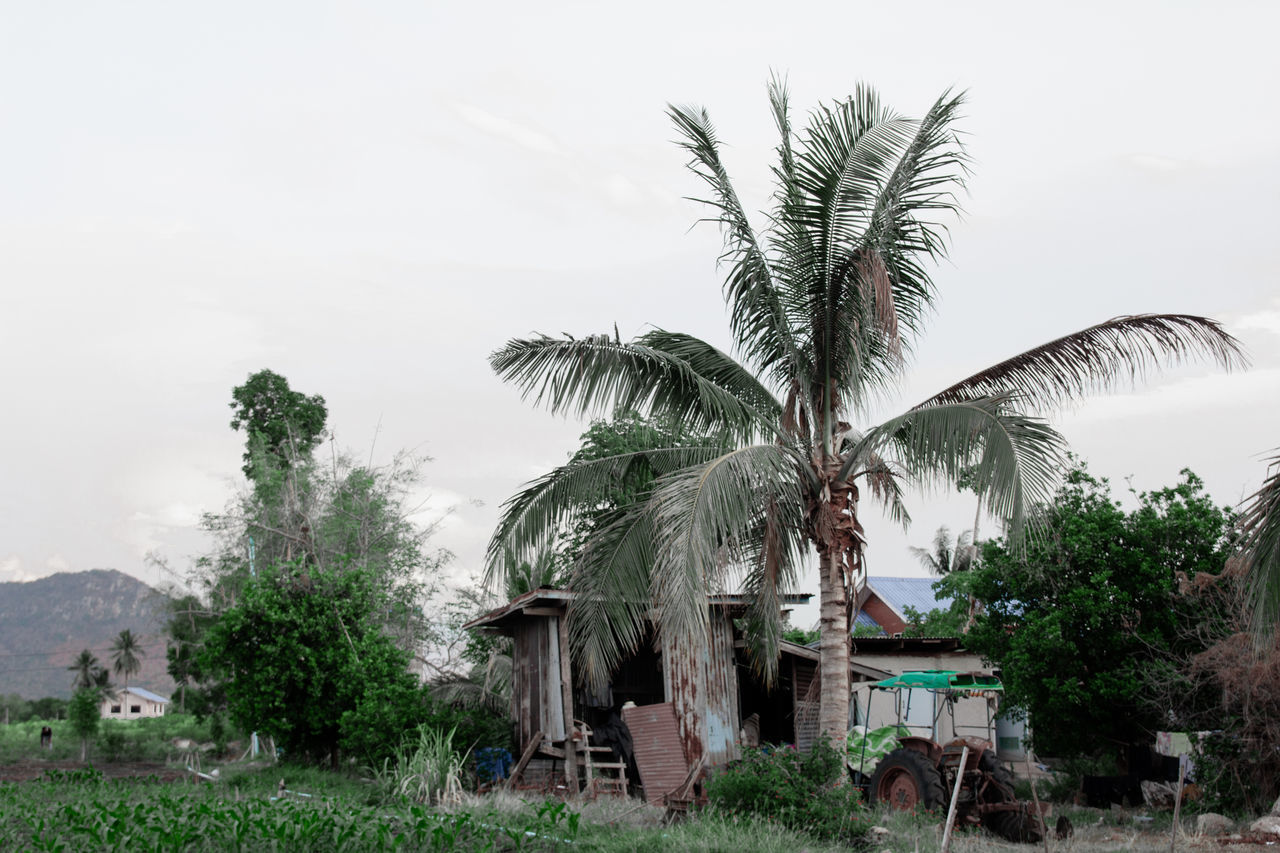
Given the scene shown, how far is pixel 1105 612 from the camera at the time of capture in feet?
54.1

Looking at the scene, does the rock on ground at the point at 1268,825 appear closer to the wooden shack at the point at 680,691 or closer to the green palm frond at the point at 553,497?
the wooden shack at the point at 680,691

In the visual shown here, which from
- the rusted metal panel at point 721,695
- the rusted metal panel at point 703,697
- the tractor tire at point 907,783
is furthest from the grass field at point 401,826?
the rusted metal panel at point 721,695

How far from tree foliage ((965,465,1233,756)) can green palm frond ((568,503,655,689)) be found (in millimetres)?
6676

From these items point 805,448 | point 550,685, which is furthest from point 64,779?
point 805,448

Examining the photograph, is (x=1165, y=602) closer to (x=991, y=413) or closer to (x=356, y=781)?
(x=991, y=413)

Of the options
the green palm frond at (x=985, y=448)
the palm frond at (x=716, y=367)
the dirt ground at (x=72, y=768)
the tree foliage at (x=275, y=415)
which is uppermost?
the tree foliage at (x=275, y=415)

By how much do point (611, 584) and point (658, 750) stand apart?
4576 millimetres

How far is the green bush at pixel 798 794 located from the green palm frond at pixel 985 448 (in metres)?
3.12

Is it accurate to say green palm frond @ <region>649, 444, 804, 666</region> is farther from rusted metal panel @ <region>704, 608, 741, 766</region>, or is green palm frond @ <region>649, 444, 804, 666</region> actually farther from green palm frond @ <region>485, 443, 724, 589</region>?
rusted metal panel @ <region>704, 608, 741, 766</region>

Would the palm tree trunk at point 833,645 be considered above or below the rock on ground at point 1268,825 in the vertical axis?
above

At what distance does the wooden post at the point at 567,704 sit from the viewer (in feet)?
53.3

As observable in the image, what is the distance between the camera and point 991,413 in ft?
34.3

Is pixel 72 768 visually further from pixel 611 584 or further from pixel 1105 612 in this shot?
pixel 1105 612

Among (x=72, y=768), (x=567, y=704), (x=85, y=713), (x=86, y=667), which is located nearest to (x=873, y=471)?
(x=567, y=704)
